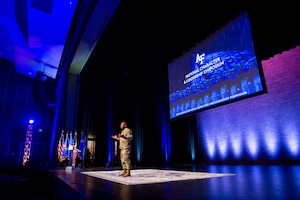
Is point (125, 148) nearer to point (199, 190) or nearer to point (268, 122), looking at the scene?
point (199, 190)

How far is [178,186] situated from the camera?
2.15m

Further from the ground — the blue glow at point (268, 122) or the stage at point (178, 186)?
the blue glow at point (268, 122)

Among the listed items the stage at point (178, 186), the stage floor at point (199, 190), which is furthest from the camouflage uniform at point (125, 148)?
the stage floor at point (199, 190)

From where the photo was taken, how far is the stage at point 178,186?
1627mm

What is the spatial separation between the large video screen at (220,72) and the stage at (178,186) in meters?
1.74

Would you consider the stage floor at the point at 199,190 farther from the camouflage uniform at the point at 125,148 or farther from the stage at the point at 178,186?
the camouflage uniform at the point at 125,148

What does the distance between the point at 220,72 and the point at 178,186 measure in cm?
368

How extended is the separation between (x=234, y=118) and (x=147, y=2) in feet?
16.7

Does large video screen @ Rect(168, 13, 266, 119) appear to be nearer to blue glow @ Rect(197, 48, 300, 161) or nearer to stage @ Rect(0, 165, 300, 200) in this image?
stage @ Rect(0, 165, 300, 200)

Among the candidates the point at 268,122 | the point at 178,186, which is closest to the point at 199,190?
the point at 178,186

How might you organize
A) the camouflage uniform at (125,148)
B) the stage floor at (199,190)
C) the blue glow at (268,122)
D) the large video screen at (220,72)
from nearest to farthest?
the stage floor at (199,190)
the camouflage uniform at (125,148)
the large video screen at (220,72)
the blue glow at (268,122)

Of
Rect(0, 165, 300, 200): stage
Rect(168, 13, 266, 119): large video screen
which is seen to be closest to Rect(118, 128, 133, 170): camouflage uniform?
Rect(0, 165, 300, 200): stage

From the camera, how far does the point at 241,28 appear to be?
4.76 m

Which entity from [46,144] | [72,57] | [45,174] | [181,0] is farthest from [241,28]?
[46,144]
